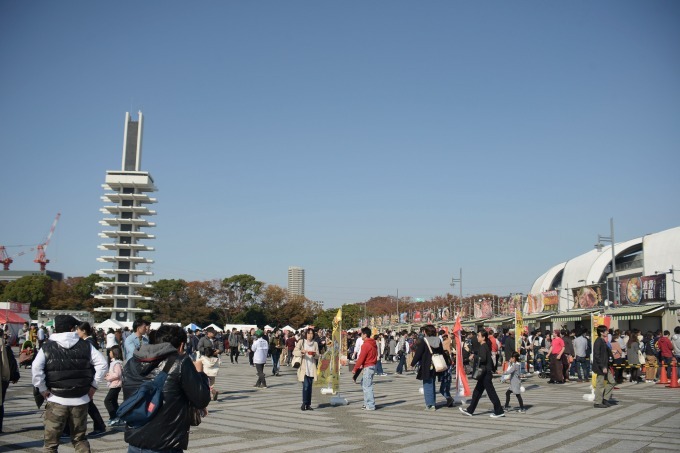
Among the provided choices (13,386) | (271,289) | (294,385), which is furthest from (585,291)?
(271,289)

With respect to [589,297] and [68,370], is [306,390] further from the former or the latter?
[589,297]

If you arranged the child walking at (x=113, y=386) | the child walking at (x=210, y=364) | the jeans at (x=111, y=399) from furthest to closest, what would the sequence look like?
the child walking at (x=210, y=364) → the jeans at (x=111, y=399) → the child walking at (x=113, y=386)

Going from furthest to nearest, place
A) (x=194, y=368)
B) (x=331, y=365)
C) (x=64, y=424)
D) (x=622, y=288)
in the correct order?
1. (x=622, y=288)
2. (x=331, y=365)
3. (x=64, y=424)
4. (x=194, y=368)

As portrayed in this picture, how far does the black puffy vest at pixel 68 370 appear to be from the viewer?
6.11 m

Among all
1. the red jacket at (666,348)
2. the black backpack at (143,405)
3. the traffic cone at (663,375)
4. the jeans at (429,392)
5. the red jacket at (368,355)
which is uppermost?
the black backpack at (143,405)

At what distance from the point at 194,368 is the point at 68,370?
105 inches

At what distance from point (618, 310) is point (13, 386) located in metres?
26.3

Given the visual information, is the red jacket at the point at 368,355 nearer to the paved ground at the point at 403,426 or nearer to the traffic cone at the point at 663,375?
the paved ground at the point at 403,426

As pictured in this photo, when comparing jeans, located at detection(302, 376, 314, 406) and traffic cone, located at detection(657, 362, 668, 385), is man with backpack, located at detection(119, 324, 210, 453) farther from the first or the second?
traffic cone, located at detection(657, 362, 668, 385)

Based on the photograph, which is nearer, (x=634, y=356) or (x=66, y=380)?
(x=66, y=380)

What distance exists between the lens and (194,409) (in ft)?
14.3

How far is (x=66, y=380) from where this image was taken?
6133mm

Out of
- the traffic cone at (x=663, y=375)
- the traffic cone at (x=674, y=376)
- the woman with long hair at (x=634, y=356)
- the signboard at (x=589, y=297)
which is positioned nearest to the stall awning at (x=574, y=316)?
the signboard at (x=589, y=297)

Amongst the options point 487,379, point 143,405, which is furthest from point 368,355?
point 143,405
